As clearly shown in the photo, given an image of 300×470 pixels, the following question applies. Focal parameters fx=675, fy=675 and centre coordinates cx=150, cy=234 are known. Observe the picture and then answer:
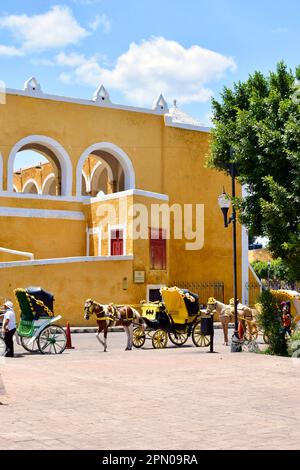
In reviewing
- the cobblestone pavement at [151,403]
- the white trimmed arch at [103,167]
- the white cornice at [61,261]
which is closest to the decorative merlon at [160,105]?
the white trimmed arch at [103,167]

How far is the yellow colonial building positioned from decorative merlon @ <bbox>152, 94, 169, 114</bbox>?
2.2 inches

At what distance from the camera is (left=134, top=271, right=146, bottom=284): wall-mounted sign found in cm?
3066

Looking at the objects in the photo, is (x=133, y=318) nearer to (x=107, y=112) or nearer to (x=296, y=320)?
(x=296, y=320)

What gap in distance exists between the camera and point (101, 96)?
116ft

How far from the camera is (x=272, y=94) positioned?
16984mm

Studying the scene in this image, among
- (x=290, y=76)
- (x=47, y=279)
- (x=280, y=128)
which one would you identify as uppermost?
(x=290, y=76)

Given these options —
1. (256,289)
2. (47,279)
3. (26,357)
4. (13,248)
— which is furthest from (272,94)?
(256,289)

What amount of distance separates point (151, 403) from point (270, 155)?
891cm

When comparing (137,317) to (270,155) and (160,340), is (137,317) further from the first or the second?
(270,155)

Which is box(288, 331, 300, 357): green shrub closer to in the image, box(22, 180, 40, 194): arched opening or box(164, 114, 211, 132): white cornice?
box(164, 114, 211, 132): white cornice

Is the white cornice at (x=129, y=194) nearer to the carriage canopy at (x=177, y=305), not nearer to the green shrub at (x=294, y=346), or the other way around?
the carriage canopy at (x=177, y=305)

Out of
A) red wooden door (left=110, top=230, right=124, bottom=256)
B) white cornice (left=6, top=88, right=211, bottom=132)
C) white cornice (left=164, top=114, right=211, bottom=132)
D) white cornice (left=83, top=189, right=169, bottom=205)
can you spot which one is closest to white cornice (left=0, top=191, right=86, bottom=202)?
white cornice (left=83, top=189, right=169, bottom=205)

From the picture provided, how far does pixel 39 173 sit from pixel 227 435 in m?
40.1

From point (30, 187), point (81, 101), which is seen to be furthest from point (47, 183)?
point (81, 101)
